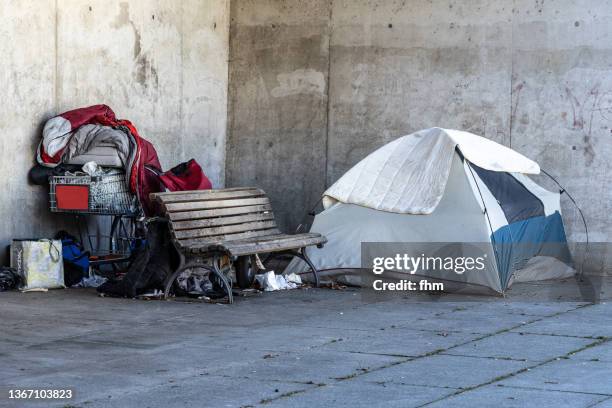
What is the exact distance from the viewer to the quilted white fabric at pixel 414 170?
10781mm

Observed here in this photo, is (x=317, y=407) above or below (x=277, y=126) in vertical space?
below

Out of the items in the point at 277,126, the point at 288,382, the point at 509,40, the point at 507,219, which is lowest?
the point at 288,382

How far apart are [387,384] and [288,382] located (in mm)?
577

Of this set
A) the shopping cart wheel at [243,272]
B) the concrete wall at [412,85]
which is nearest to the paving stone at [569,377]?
the shopping cart wheel at [243,272]

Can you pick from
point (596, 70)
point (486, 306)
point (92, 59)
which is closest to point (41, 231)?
point (92, 59)

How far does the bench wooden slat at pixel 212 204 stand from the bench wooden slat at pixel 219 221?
0.12m

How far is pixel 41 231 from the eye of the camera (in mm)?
11227

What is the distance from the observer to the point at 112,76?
12148mm

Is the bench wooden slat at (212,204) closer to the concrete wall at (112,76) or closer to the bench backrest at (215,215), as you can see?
the bench backrest at (215,215)

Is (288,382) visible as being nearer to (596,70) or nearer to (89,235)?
(89,235)

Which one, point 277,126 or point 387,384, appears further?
point 277,126

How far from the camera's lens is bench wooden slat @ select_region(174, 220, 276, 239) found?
9664mm

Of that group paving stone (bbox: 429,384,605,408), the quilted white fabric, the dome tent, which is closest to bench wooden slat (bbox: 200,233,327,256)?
the dome tent

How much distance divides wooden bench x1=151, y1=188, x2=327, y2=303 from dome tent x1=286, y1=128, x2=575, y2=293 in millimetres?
365
